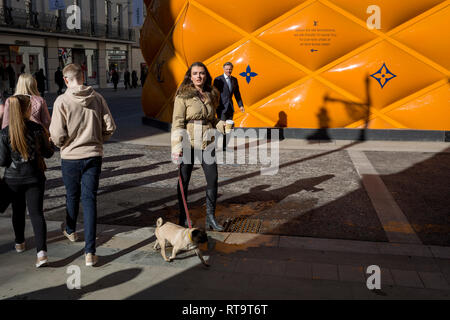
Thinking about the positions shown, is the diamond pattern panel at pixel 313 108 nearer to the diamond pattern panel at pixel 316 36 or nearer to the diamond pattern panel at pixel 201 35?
the diamond pattern panel at pixel 316 36

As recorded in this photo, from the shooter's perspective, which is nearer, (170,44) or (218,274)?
(218,274)

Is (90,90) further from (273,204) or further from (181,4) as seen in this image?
(181,4)

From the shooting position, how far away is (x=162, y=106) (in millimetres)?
13383

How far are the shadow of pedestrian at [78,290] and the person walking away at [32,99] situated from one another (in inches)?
89.4

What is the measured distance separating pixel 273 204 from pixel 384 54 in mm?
6408

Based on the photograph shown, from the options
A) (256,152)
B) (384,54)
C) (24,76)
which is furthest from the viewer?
(384,54)

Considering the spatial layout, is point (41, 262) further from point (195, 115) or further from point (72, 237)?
point (195, 115)

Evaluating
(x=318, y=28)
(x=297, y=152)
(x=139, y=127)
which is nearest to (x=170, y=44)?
(x=139, y=127)

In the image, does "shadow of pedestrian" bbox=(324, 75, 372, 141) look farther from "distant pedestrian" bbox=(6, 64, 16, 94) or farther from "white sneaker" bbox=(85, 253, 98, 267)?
"distant pedestrian" bbox=(6, 64, 16, 94)

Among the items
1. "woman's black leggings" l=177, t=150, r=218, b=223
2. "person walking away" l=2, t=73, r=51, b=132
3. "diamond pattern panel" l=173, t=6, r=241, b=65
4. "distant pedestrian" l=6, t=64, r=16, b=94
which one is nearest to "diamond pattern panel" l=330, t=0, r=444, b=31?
"diamond pattern panel" l=173, t=6, r=241, b=65

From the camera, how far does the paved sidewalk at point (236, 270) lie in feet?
11.9

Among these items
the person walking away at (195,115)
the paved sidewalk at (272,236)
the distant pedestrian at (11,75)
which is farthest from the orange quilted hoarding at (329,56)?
the distant pedestrian at (11,75)

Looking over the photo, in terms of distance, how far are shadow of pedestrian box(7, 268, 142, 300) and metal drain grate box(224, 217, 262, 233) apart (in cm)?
152
